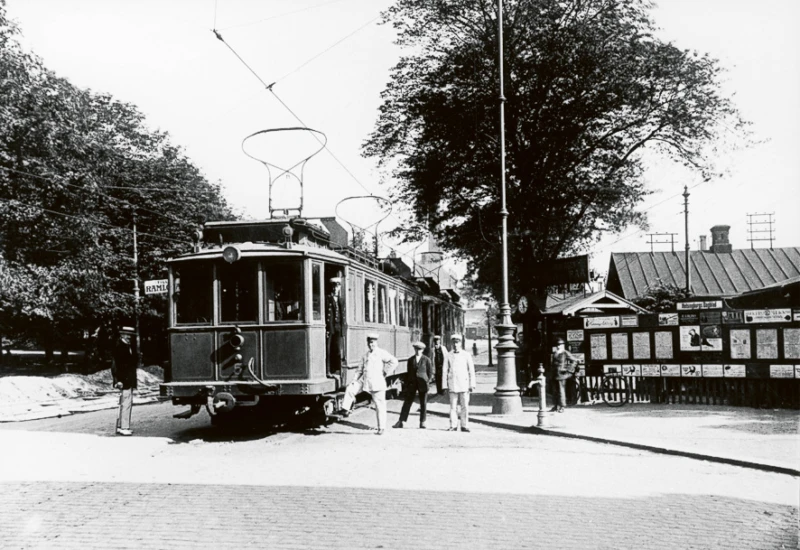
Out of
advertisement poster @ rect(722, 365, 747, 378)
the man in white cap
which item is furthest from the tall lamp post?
the man in white cap

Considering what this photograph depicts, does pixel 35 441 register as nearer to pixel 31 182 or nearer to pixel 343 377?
pixel 343 377

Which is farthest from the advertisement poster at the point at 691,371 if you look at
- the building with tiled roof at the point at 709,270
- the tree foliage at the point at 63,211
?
the building with tiled roof at the point at 709,270

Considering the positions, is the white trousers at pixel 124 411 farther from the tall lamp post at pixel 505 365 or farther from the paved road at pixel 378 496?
the tall lamp post at pixel 505 365

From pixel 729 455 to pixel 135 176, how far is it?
32.6 meters

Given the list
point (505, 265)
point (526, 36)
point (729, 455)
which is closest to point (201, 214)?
point (526, 36)

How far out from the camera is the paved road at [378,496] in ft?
19.8

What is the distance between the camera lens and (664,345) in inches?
654

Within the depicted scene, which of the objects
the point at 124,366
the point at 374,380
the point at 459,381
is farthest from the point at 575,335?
the point at 124,366

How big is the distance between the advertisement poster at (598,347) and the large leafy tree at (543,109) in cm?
434

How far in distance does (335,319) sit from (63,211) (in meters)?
16.0

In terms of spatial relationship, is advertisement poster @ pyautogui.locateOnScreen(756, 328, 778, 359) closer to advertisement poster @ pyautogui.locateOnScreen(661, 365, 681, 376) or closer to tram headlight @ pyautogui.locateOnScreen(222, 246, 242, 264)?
advertisement poster @ pyautogui.locateOnScreen(661, 365, 681, 376)

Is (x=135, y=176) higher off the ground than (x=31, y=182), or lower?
higher

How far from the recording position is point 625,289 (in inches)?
1647

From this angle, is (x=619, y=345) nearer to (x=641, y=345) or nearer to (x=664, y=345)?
(x=641, y=345)
